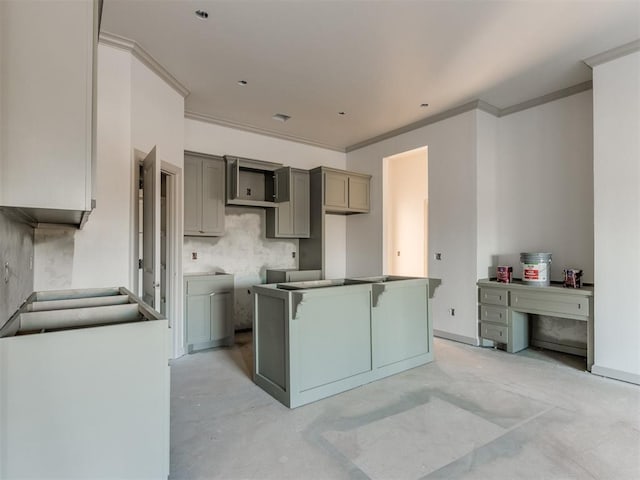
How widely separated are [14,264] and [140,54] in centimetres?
227

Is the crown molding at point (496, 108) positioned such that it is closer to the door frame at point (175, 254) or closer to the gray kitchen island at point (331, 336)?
the gray kitchen island at point (331, 336)

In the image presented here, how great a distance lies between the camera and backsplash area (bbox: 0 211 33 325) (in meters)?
1.56

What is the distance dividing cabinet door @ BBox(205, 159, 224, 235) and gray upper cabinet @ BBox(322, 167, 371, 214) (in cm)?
162

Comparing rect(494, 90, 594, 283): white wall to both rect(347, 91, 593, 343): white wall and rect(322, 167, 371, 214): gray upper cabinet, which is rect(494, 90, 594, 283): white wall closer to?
rect(347, 91, 593, 343): white wall

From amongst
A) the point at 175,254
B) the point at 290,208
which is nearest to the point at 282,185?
the point at 290,208

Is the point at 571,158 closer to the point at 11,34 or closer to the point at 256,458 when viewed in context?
the point at 256,458

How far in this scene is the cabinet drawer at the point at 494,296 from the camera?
Result: 406 centimetres

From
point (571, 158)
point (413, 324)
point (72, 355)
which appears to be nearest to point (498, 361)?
point (413, 324)

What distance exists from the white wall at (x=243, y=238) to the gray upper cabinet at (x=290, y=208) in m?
0.30

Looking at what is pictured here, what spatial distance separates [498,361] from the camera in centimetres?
374

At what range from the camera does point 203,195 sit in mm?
4430

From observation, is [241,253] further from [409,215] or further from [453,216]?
[409,215]

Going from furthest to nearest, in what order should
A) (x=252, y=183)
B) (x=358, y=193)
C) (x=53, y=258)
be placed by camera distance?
(x=358, y=193) → (x=252, y=183) → (x=53, y=258)

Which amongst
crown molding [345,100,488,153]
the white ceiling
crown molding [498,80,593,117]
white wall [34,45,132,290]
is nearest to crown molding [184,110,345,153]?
the white ceiling
